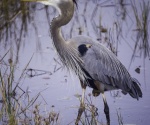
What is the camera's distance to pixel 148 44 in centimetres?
793

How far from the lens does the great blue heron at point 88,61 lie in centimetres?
546

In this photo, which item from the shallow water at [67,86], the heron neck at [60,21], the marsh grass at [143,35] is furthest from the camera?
the marsh grass at [143,35]

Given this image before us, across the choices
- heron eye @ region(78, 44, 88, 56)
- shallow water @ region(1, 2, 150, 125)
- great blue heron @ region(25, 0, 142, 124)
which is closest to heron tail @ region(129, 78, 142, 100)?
great blue heron @ region(25, 0, 142, 124)

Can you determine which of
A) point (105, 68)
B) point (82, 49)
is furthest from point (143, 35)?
point (82, 49)

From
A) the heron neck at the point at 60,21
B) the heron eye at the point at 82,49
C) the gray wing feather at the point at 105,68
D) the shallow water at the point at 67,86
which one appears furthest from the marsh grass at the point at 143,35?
the heron neck at the point at 60,21

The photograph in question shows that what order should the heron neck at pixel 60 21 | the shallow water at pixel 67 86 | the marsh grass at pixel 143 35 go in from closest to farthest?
the heron neck at pixel 60 21 → the shallow water at pixel 67 86 → the marsh grass at pixel 143 35

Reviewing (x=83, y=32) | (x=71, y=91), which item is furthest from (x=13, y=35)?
(x=71, y=91)

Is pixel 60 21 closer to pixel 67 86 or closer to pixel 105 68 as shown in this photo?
pixel 105 68

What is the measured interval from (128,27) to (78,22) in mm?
1132

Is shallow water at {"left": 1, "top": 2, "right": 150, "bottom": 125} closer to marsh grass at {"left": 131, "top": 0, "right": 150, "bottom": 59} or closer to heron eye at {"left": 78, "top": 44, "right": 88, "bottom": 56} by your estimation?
marsh grass at {"left": 131, "top": 0, "right": 150, "bottom": 59}

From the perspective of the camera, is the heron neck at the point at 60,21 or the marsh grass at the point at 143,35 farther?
the marsh grass at the point at 143,35

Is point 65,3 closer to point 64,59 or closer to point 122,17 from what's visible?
point 64,59

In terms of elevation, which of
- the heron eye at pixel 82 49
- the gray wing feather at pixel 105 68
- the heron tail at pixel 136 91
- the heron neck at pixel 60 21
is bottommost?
the heron tail at pixel 136 91

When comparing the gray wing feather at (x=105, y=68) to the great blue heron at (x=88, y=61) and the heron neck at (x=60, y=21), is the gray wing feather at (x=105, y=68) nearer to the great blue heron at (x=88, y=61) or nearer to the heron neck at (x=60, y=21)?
the great blue heron at (x=88, y=61)
